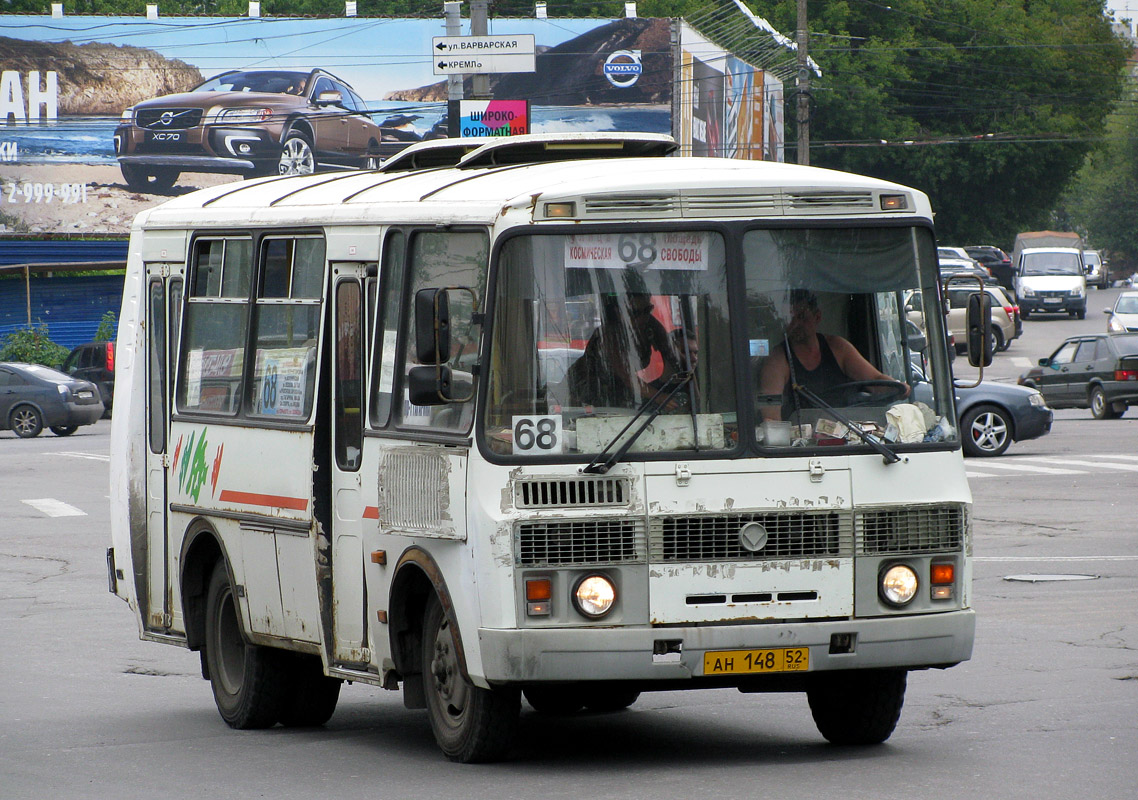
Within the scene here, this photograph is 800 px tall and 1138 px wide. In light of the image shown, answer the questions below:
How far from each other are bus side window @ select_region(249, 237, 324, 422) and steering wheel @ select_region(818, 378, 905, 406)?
2497mm

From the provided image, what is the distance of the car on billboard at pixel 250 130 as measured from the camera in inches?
1989

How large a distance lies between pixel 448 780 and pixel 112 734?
242 centimetres

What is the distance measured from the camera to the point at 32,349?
46031mm

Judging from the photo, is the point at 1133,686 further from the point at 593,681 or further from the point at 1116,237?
the point at 1116,237

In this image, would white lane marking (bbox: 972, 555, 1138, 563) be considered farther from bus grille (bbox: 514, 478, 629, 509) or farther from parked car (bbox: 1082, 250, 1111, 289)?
parked car (bbox: 1082, 250, 1111, 289)

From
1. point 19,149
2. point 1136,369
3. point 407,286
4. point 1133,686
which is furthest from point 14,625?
point 19,149

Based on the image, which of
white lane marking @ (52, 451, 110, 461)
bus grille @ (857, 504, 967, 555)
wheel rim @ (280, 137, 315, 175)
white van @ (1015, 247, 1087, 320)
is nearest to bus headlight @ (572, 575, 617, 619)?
bus grille @ (857, 504, 967, 555)

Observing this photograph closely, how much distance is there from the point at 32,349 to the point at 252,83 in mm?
10418

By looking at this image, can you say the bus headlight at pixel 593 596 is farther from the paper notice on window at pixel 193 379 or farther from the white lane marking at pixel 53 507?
the white lane marking at pixel 53 507

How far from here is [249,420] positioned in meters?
9.22

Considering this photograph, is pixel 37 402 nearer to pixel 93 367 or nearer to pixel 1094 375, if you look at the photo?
pixel 93 367

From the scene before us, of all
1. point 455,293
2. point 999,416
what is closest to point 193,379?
point 455,293

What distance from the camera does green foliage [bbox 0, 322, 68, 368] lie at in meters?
45.9

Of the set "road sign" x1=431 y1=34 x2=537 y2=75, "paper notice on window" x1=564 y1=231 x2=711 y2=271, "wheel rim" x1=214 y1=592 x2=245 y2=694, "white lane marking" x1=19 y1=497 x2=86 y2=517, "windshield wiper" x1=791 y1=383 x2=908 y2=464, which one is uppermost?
"road sign" x1=431 y1=34 x2=537 y2=75
